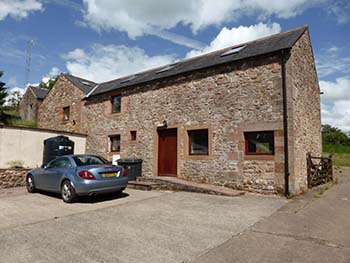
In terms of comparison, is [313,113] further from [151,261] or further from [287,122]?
[151,261]

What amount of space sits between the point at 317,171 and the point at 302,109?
9.87ft

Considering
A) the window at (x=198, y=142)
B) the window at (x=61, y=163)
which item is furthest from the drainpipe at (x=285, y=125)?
the window at (x=61, y=163)

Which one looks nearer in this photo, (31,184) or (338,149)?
(31,184)

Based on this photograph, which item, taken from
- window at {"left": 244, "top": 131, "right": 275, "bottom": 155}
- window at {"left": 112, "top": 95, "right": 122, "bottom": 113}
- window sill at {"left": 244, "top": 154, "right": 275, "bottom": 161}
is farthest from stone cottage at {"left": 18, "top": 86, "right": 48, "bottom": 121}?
window sill at {"left": 244, "top": 154, "right": 275, "bottom": 161}

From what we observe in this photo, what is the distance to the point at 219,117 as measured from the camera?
10.7m

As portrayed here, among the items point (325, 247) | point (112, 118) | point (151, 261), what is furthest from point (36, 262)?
point (112, 118)

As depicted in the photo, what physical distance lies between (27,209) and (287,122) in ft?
27.4

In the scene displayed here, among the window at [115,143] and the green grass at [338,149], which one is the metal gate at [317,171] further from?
the green grass at [338,149]

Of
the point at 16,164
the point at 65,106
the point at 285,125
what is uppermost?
the point at 65,106

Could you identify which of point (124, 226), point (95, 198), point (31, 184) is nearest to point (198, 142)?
point (95, 198)

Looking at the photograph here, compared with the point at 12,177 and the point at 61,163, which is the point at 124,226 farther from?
the point at 12,177

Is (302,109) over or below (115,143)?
over

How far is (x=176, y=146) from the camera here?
12.1m

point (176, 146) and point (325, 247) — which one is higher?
point (176, 146)
